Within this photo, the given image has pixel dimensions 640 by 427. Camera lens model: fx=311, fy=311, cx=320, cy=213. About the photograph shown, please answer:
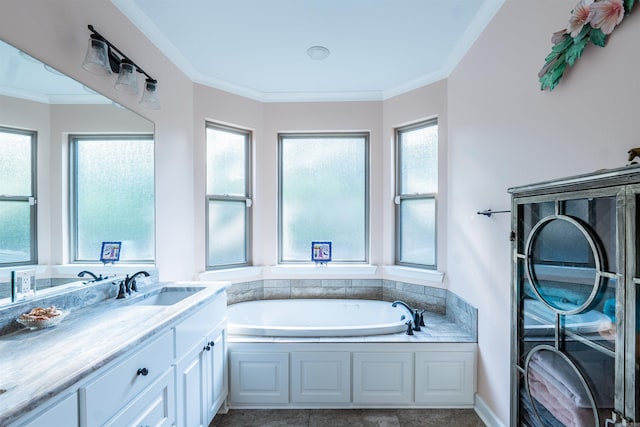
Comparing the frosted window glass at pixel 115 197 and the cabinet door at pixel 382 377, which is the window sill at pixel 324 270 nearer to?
the cabinet door at pixel 382 377

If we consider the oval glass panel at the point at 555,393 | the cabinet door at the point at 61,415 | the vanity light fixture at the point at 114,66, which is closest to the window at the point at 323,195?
the vanity light fixture at the point at 114,66

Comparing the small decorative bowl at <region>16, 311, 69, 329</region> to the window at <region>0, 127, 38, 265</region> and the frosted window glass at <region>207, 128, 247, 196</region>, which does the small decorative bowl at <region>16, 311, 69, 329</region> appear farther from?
the frosted window glass at <region>207, 128, 247, 196</region>

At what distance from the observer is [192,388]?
5.62 feet

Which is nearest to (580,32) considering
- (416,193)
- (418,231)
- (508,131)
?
(508,131)

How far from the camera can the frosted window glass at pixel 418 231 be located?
2930mm

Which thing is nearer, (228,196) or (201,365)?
(201,365)

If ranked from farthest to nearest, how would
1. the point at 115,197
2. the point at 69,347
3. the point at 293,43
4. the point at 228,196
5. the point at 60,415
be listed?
the point at 228,196 < the point at 293,43 < the point at 115,197 < the point at 69,347 < the point at 60,415

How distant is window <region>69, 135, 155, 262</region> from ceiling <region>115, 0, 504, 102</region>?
83 centimetres

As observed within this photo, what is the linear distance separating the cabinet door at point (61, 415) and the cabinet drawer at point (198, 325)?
2.01 feet

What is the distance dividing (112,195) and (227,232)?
4.18ft

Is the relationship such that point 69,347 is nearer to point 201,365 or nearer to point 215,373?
point 201,365

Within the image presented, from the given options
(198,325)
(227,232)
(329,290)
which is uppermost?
(227,232)

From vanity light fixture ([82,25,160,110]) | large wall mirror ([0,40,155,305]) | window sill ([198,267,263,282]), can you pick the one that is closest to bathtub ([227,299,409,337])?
window sill ([198,267,263,282])

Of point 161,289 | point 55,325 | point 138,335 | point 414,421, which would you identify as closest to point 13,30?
point 55,325
